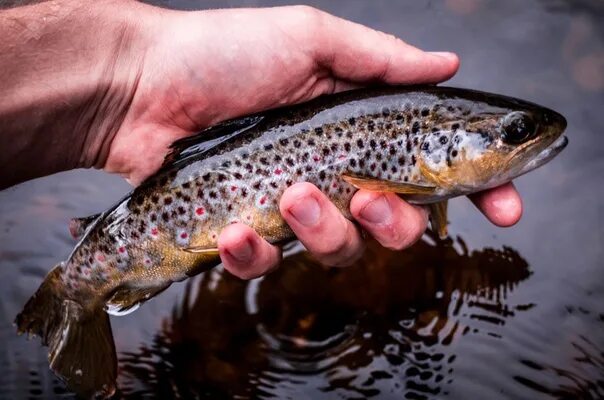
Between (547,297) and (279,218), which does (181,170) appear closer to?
(279,218)

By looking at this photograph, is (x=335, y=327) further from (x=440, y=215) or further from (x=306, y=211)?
(x=306, y=211)

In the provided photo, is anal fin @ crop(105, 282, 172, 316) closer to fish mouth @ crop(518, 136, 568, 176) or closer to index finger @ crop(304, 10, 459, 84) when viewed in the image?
index finger @ crop(304, 10, 459, 84)

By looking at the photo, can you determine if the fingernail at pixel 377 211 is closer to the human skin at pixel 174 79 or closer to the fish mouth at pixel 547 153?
the human skin at pixel 174 79

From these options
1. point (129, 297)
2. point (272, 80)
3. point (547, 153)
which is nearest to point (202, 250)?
point (129, 297)

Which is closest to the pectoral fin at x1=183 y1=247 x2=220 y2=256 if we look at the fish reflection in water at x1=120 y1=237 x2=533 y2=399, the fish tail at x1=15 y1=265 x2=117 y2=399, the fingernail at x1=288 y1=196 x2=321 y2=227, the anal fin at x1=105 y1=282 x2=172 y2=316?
the anal fin at x1=105 y1=282 x2=172 y2=316

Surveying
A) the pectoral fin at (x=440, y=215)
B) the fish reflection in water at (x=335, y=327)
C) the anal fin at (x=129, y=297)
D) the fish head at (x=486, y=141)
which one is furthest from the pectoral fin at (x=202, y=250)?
the fish reflection in water at (x=335, y=327)

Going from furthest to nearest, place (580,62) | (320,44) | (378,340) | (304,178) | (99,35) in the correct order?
1. (580,62)
2. (378,340)
3. (99,35)
4. (320,44)
5. (304,178)

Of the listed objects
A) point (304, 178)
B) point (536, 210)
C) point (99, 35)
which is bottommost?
point (304, 178)

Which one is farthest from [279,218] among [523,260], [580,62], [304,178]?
[580,62]
